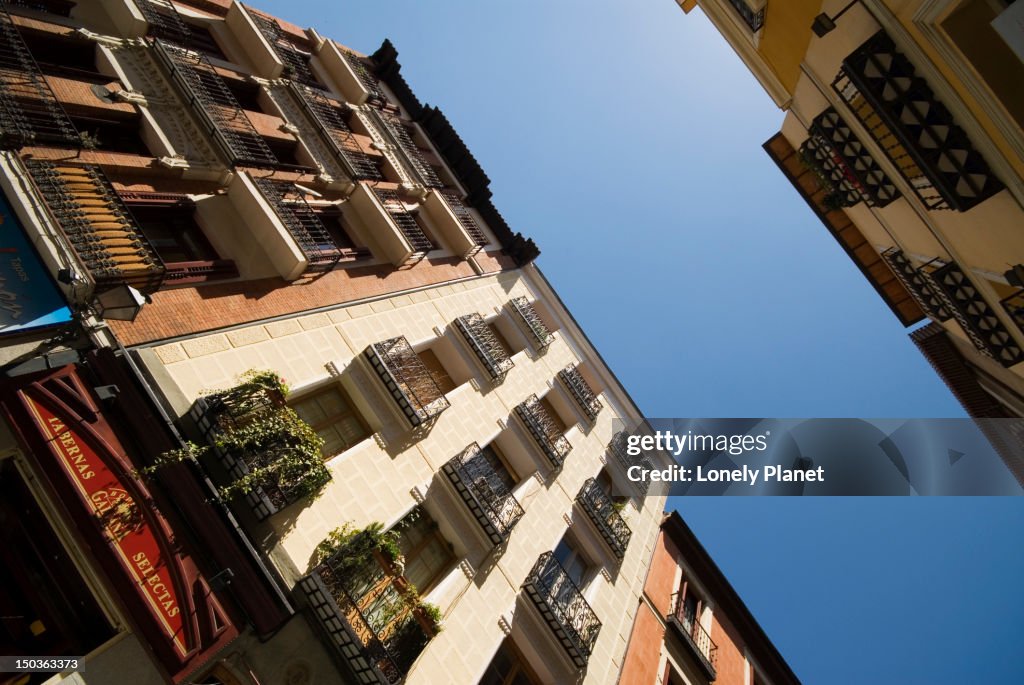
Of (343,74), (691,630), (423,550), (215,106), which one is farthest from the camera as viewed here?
(343,74)

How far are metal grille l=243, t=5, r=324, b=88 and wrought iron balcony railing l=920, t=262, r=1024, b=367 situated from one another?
20.5 m

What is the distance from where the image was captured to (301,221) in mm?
14203

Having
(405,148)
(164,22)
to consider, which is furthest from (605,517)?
(164,22)

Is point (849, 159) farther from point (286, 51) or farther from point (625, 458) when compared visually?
point (286, 51)

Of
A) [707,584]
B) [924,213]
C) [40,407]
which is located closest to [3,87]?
[40,407]

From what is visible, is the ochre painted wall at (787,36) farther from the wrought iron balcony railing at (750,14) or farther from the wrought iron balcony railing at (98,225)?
the wrought iron balcony railing at (98,225)

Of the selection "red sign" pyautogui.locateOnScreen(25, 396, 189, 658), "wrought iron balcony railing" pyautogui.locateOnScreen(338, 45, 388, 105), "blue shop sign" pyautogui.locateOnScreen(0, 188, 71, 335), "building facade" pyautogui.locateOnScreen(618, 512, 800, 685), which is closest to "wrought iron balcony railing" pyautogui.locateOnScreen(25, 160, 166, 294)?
"blue shop sign" pyautogui.locateOnScreen(0, 188, 71, 335)

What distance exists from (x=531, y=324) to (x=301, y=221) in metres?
10.1

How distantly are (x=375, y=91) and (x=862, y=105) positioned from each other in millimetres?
19037

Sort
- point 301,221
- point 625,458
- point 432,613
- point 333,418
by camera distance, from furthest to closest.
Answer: point 625,458
point 301,221
point 333,418
point 432,613

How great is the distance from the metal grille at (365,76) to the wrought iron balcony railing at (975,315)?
20996 millimetres

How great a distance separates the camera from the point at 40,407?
23.3 feet

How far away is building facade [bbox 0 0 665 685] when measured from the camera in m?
7.19

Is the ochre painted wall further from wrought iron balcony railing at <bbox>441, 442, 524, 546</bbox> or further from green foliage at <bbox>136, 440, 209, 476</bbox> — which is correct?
green foliage at <bbox>136, 440, 209, 476</bbox>
